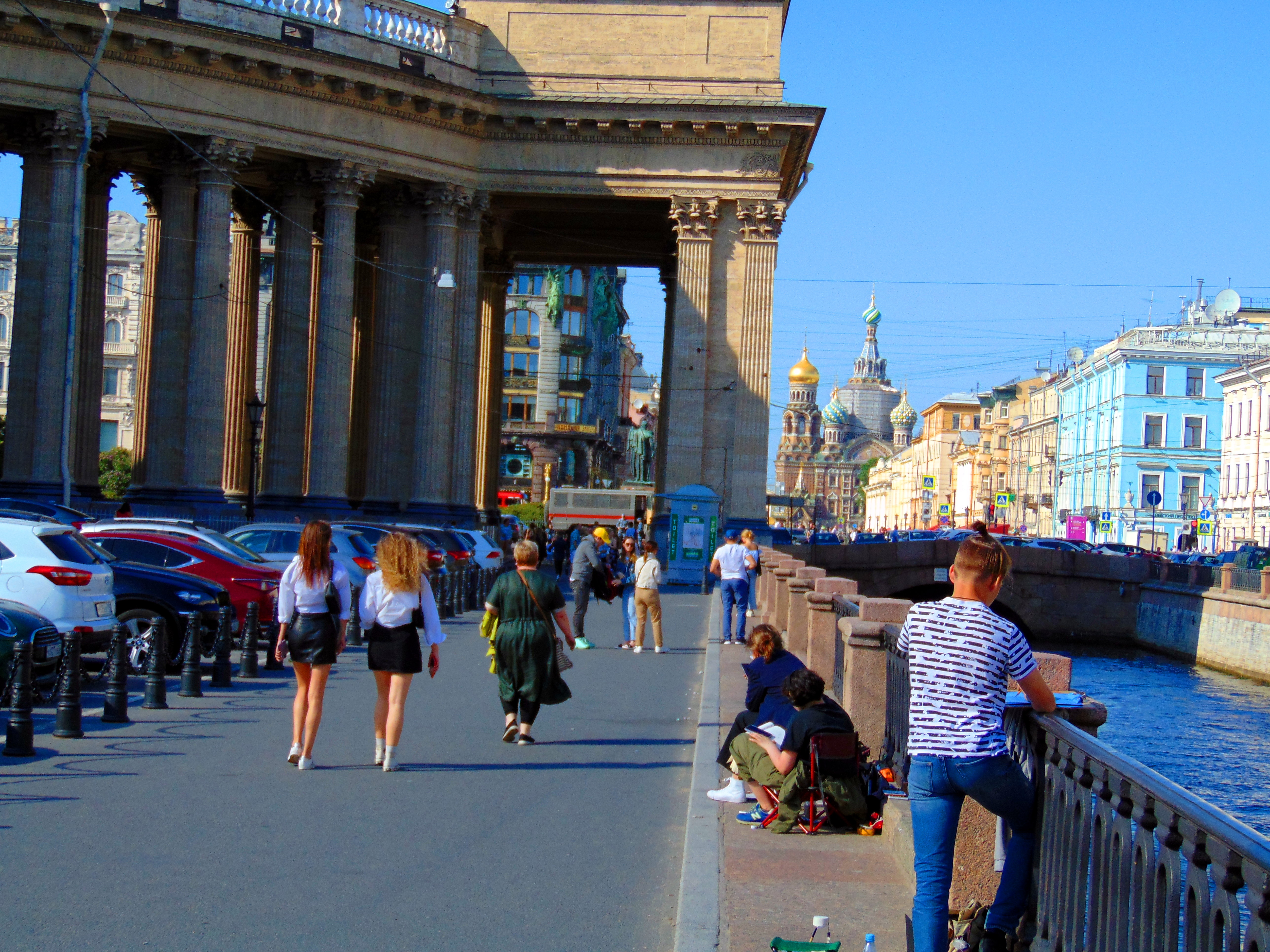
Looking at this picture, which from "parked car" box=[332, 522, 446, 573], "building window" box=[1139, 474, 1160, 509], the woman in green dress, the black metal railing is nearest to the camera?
the black metal railing

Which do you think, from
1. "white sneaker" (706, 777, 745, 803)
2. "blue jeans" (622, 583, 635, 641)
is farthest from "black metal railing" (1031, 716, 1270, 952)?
"blue jeans" (622, 583, 635, 641)

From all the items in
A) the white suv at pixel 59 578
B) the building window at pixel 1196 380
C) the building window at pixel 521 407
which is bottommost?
the white suv at pixel 59 578

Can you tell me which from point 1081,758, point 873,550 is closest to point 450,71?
point 873,550

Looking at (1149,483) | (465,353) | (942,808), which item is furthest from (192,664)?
(1149,483)

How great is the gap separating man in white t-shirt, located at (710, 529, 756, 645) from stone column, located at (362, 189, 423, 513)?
68.3ft

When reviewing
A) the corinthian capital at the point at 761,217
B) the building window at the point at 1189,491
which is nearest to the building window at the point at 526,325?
the building window at the point at 1189,491

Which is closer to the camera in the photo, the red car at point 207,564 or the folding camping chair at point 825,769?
the folding camping chair at point 825,769

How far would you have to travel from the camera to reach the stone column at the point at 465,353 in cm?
4222

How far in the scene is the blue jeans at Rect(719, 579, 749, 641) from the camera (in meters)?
22.4

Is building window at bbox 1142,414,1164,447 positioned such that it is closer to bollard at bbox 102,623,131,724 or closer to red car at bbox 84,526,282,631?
red car at bbox 84,526,282,631

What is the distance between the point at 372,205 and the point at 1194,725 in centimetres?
2684

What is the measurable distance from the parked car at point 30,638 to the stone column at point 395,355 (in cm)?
2770

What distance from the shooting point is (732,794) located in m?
10.0

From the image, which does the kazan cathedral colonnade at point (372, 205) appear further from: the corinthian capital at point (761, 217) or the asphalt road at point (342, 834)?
the asphalt road at point (342, 834)
